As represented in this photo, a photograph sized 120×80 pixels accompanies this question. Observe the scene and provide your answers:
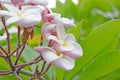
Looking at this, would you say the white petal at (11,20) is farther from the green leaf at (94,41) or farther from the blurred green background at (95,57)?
the green leaf at (94,41)

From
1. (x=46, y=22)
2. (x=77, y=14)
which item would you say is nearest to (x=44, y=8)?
(x=46, y=22)

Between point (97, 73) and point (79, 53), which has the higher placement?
point (97, 73)

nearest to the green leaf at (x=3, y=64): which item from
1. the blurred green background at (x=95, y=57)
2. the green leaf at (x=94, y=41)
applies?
the blurred green background at (x=95, y=57)

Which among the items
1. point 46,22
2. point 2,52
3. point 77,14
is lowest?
point 2,52

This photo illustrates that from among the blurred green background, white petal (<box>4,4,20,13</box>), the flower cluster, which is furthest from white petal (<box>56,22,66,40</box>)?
the blurred green background

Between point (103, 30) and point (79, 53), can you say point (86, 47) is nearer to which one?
point (103, 30)

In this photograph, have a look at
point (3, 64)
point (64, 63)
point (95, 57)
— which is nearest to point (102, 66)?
point (95, 57)

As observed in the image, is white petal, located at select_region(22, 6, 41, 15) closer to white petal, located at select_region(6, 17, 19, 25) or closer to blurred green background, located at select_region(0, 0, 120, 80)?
white petal, located at select_region(6, 17, 19, 25)

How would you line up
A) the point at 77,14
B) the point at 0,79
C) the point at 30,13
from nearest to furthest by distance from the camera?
1. the point at 30,13
2. the point at 0,79
3. the point at 77,14
